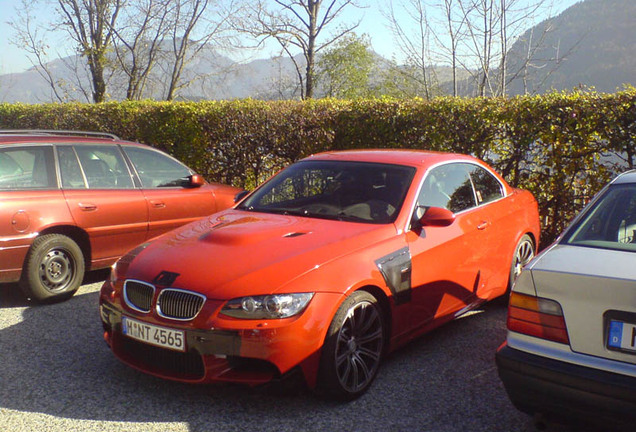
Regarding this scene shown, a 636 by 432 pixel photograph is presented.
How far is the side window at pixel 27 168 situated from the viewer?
5863mm

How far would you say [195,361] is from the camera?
A: 3613 mm

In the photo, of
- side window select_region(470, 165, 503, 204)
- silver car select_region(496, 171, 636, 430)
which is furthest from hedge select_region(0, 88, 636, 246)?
silver car select_region(496, 171, 636, 430)

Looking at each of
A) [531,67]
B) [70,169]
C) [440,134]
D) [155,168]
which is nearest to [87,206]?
[70,169]

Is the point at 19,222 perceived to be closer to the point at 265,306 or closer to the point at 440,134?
the point at 265,306

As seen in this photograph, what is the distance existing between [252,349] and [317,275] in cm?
57

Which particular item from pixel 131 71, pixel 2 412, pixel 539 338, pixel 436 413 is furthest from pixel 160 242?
pixel 131 71

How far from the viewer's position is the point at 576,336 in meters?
2.83

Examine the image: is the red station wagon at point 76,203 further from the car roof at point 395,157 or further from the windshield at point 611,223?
the windshield at point 611,223

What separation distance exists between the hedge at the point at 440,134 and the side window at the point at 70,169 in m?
4.30

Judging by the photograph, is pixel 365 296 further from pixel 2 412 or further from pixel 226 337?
pixel 2 412

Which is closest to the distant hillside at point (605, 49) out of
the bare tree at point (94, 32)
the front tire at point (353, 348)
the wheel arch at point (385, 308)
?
the bare tree at point (94, 32)

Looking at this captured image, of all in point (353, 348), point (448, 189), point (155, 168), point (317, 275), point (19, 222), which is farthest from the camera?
point (155, 168)

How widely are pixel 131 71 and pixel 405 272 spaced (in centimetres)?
2644

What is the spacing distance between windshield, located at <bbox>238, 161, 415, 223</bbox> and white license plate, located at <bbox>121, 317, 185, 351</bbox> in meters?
1.47
